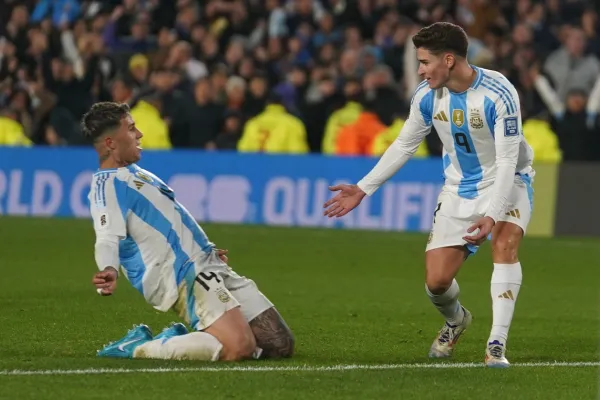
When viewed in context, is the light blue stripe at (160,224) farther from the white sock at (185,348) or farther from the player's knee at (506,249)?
the player's knee at (506,249)

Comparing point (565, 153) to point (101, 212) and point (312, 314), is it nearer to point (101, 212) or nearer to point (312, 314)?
point (312, 314)

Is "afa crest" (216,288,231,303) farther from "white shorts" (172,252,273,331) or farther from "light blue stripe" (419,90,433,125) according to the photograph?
"light blue stripe" (419,90,433,125)

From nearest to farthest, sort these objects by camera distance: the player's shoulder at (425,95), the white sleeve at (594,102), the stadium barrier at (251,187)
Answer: the player's shoulder at (425,95) < the stadium barrier at (251,187) < the white sleeve at (594,102)

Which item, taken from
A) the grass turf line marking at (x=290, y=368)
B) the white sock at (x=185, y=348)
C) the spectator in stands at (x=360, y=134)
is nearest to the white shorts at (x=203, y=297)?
the white sock at (x=185, y=348)

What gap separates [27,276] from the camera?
12961 millimetres

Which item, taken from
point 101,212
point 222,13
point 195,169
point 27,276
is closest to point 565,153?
point 195,169

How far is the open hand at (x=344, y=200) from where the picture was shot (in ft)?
27.3

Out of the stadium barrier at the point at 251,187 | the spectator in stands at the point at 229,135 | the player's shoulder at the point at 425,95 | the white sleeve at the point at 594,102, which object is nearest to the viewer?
the player's shoulder at the point at 425,95

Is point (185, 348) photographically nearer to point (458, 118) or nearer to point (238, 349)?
point (238, 349)

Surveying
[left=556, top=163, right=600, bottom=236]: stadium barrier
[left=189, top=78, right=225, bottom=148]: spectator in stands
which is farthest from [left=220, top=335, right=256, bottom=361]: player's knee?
[left=189, top=78, right=225, bottom=148]: spectator in stands

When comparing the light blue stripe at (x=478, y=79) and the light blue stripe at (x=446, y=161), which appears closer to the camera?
the light blue stripe at (x=478, y=79)

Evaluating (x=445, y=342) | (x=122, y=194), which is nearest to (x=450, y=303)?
(x=445, y=342)

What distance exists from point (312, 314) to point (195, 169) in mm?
9324

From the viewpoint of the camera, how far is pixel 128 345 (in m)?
8.03
